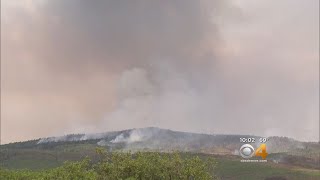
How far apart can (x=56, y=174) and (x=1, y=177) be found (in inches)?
1036

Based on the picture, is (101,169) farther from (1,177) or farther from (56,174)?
(1,177)

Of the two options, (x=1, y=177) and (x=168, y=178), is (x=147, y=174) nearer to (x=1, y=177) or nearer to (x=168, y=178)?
(x=168, y=178)

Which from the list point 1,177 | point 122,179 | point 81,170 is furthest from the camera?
point 1,177

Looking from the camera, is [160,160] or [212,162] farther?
[212,162]

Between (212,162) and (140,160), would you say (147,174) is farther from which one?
(212,162)

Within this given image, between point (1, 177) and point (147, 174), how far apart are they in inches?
1843

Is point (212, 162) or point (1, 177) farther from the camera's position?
point (1, 177)

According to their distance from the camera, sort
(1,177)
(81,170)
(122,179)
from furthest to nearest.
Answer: (1,177) → (81,170) → (122,179)

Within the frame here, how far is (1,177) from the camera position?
108 m

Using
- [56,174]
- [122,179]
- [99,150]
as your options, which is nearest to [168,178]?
[122,179]

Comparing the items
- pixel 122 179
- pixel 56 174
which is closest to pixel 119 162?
pixel 122 179

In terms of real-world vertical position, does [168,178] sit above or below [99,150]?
below

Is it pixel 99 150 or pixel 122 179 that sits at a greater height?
pixel 99 150

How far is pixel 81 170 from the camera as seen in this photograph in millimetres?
89375
